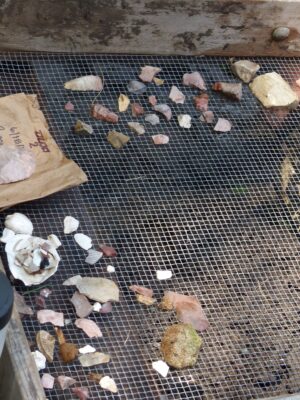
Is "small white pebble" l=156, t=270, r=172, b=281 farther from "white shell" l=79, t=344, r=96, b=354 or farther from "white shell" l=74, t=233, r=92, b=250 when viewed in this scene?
"white shell" l=79, t=344, r=96, b=354

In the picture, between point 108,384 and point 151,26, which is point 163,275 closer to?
point 108,384

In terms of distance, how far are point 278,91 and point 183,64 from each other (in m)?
0.41

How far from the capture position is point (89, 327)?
2.48 m

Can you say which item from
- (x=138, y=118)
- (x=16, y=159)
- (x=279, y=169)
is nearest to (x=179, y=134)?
(x=138, y=118)

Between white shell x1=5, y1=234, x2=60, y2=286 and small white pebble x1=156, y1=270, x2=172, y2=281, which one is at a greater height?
white shell x1=5, y1=234, x2=60, y2=286

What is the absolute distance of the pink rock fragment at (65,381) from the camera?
91.0 inches

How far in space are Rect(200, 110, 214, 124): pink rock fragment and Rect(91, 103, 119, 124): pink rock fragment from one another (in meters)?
0.35

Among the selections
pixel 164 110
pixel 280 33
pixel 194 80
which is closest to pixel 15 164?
pixel 164 110

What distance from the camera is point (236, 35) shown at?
3.45 metres

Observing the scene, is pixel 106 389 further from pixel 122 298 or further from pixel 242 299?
pixel 242 299

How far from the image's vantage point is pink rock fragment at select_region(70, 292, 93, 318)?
2502mm

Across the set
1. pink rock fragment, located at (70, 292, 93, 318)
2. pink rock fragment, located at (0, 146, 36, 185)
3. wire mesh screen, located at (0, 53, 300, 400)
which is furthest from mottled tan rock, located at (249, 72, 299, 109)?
pink rock fragment, located at (70, 292, 93, 318)

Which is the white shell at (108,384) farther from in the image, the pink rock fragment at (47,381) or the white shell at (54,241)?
the white shell at (54,241)

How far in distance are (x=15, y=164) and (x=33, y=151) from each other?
0.13 meters
